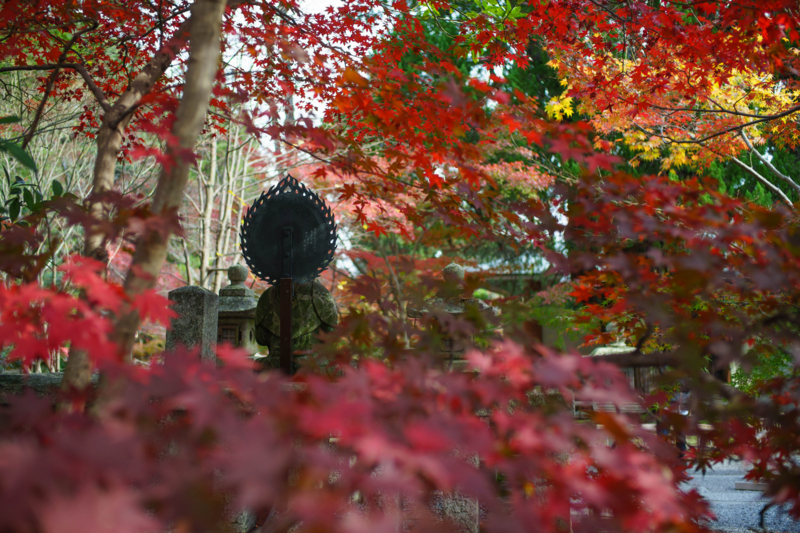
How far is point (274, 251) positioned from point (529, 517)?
11.8 feet

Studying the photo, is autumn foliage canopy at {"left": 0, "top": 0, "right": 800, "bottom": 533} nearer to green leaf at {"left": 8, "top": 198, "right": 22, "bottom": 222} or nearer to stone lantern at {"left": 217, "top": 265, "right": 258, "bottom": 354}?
green leaf at {"left": 8, "top": 198, "right": 22, "bottom": 222}

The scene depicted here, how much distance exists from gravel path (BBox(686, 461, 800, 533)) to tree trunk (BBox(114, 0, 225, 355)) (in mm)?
4045

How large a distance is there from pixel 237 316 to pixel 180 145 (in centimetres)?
361

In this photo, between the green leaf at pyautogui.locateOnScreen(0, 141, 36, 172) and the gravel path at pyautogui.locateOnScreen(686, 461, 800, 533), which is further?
the gravel path at pyautogui.locateOnScreen(686, 461, 800, 533)

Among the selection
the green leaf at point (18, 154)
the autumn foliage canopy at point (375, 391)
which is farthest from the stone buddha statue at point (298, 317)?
the green leaf at point (18, 154)

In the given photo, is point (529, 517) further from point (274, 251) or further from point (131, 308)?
point (274, 251)

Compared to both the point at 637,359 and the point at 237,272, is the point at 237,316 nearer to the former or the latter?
the point at 237,272

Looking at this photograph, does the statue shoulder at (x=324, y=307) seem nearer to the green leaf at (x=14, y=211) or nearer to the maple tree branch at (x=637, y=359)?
the green leaf at (x=14, y=211)

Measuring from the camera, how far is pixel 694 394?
1754mm

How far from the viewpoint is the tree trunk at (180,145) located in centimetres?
173

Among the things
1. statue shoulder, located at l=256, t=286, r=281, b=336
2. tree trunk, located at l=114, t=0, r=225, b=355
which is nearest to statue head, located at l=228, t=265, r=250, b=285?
statue shoulder, located at l=256, t=286, r=281, b=336

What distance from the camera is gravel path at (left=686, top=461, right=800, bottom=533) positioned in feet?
15.5

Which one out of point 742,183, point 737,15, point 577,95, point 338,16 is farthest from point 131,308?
point 742,183

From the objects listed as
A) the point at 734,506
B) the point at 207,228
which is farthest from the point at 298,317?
the point at 207,228
